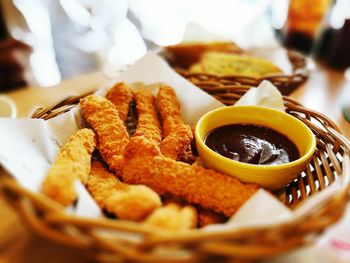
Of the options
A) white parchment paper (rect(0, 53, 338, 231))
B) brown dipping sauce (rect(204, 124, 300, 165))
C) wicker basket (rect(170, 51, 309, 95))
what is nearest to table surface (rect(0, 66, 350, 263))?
white parchment paper (rect(0, 53, 338, 231))

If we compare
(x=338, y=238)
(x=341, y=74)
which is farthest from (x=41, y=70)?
(x=338, y=238)

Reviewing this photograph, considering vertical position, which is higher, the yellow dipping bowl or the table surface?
the yellow dipping bowl

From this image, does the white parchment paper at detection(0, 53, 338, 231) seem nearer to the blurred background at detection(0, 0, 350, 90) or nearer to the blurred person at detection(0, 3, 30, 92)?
the blurred background at detection(0, 0, 350, 90)

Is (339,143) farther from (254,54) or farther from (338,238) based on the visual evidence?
(254,54)

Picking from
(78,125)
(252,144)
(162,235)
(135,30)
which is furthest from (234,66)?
(135,30)

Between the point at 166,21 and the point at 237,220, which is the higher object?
the point at 237,220
